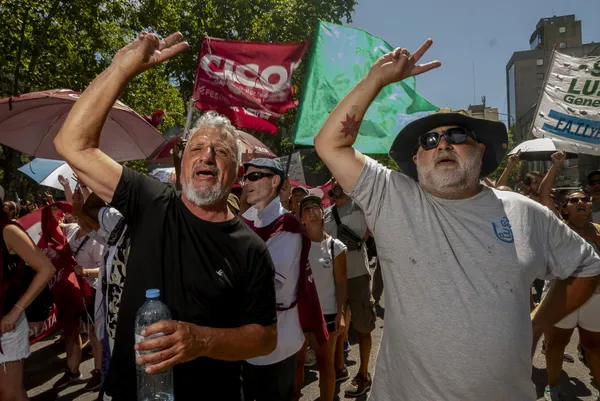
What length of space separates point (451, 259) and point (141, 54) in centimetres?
164

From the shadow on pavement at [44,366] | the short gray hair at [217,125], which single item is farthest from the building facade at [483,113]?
the shadow on pavement at [44,366]

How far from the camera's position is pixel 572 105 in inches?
262

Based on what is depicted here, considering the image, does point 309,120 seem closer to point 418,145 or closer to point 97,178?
point 418,145

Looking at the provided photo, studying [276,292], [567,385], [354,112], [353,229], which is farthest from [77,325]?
[567,385]

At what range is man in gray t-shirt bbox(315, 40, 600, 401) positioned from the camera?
1843mm

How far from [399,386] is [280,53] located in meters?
4.71

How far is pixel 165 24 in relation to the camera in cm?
1773

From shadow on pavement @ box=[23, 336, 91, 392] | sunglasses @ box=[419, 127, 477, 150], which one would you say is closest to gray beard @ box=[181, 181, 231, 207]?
sunglasses @ box=[419, 127, 477, 150]

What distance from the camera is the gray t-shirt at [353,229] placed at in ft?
17.5

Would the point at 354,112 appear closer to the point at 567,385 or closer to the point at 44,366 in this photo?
the point at 567,385

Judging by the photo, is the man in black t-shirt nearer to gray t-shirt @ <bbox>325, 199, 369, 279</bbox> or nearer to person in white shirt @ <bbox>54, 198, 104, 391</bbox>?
person in white shirt @ <bbox>54, 198, 104, 391</bbox>

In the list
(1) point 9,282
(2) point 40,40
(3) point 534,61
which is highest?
(3) point 534,61

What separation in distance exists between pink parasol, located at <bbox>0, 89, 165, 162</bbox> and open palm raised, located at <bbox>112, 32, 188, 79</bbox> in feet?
6.90

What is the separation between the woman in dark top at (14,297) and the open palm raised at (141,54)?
6.52 feet
